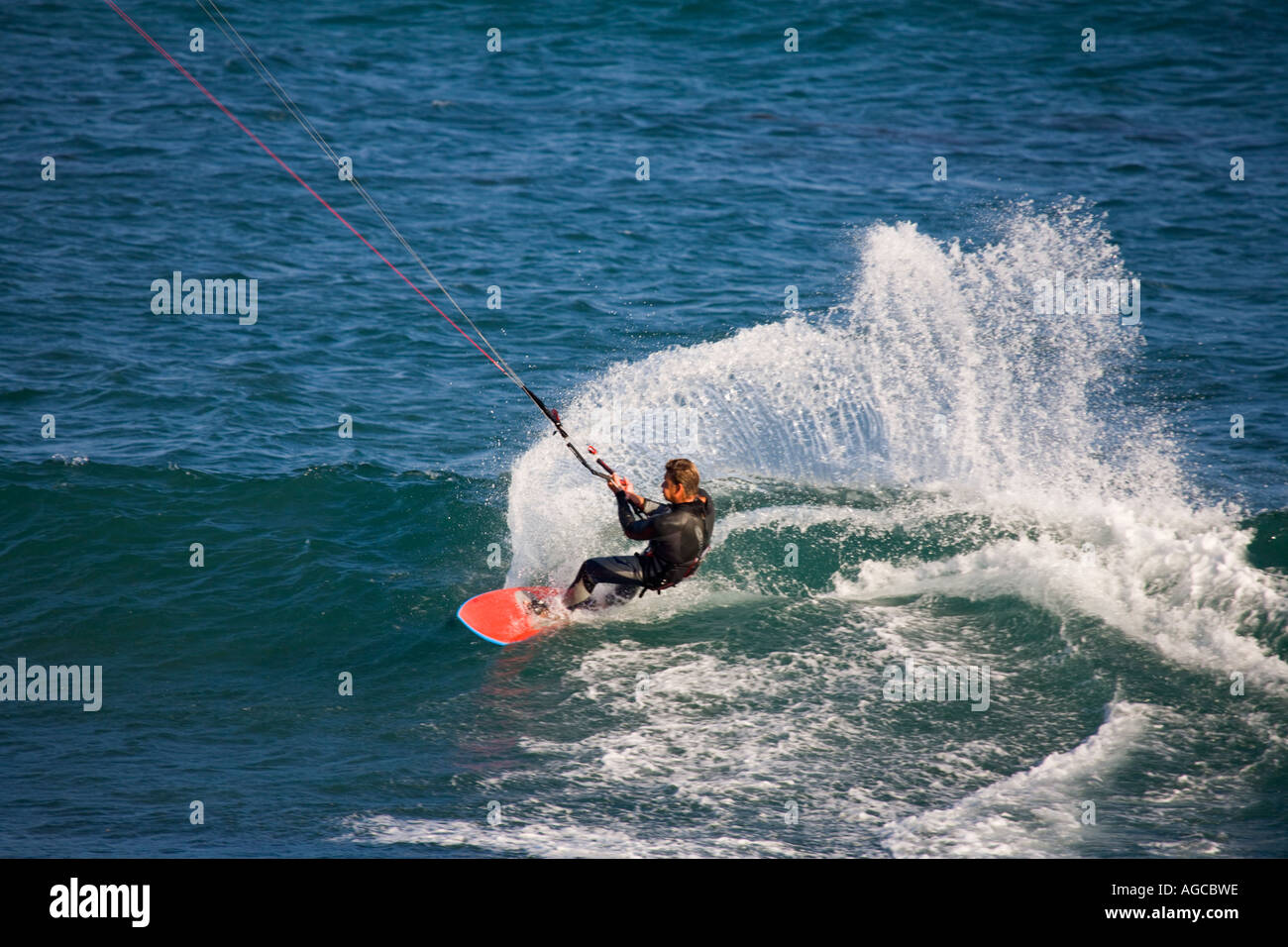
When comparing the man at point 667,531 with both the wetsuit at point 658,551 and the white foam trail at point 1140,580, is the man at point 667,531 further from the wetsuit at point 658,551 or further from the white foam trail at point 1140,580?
the white foam trail at point 1140,580

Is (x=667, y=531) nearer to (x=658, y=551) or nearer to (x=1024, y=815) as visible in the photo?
(x=658, y=551)

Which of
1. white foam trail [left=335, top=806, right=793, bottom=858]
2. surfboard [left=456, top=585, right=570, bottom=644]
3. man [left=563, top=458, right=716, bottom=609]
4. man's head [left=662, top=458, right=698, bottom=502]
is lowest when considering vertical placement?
white foam trail [left=335, top=806, right=793, bottom=858]

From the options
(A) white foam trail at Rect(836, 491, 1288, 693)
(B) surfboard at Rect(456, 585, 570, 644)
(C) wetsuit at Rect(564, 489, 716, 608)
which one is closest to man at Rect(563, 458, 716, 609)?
(C) wetsuit at Rect(564, 489, 716, 608)

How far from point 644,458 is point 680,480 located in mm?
3364

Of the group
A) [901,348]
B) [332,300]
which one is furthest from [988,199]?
[332,300]

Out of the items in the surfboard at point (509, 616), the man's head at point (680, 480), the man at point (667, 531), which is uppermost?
the man's head at point (680, 480)

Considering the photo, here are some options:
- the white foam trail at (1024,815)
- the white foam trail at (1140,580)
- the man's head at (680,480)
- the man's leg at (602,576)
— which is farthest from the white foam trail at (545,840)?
the white foam trail at (1140,580)

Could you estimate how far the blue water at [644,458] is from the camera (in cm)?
860

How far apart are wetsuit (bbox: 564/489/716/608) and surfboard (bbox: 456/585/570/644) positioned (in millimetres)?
282

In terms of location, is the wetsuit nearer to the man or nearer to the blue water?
the man

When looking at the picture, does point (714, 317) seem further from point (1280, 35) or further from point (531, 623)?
point (1280, 35)

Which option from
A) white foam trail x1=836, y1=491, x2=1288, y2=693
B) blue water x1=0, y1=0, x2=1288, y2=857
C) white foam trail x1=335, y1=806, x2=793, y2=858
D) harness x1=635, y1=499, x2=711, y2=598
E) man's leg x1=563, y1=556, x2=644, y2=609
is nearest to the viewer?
white foam trail x1=335, y1=806, x2=793, y2=858

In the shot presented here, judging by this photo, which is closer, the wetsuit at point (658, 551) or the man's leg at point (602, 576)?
the wetsuit at point (658, 551)

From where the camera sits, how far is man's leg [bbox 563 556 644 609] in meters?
10.4
